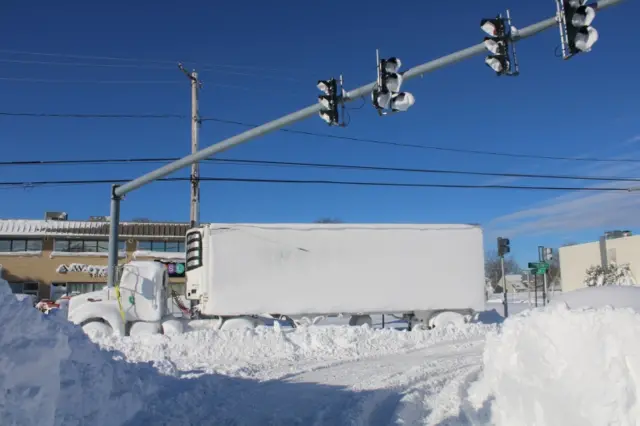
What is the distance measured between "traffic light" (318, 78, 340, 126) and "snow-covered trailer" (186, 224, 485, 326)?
6946 mm

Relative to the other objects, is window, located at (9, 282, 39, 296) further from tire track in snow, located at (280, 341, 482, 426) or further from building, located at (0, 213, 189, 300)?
tire track in snow, located at (280, 341, 482, 426)

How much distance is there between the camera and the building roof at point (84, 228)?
140 feet

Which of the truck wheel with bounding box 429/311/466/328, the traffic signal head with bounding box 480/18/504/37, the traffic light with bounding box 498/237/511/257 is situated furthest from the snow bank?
the traffic light with bounding box 498/237/511/257

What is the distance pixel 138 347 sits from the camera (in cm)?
1441

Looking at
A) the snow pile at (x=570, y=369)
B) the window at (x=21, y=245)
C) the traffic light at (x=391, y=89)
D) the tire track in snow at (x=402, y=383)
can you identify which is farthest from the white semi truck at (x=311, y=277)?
the window at (x=21, y=245)

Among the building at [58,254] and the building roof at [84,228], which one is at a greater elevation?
the building roof at [84,228]

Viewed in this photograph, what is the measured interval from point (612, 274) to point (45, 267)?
40185 mm

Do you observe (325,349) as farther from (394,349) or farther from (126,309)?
(126,309)

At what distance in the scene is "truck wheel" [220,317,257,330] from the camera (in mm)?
17484

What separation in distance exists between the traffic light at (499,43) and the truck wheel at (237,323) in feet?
36.0

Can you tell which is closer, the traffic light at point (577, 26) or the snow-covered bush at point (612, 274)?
the traffic light at point (577, 26)

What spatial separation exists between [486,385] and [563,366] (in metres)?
1.91

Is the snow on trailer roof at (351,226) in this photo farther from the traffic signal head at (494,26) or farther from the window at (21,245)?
the window at (21,245)

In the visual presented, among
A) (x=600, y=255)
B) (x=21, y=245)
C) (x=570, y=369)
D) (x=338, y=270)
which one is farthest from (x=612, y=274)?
(x=21, y=245)
